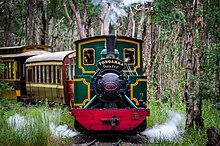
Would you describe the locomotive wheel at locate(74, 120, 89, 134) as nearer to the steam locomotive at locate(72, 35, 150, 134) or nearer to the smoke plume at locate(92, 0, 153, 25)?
the steam locomotive at locate(72, 35, 150, 134)

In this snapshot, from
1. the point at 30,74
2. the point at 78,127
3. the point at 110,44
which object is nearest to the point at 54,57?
the point at 30,74

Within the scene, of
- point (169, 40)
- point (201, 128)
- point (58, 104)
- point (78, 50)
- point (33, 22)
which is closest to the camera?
point (201, 128)

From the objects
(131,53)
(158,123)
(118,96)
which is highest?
(131,53)

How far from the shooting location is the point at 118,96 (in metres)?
11.1

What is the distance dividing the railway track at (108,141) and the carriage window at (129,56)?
208cm

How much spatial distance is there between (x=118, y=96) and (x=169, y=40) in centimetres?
941

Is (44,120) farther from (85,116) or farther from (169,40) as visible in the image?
(169,40)

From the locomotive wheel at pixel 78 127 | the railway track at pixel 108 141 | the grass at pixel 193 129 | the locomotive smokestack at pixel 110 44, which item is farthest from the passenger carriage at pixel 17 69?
the locomotive smokestack at pixel 110 44

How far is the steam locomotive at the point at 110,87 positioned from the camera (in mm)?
11047

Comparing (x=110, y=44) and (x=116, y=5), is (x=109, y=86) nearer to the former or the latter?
(x=110, y=44)

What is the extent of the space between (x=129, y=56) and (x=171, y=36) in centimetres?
924

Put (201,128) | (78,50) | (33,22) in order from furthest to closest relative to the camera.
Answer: (33,22) < (78,50) < (201,128)

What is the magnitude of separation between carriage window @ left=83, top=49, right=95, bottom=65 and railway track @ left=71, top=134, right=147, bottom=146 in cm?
207

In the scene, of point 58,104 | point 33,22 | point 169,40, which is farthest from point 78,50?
point 33,22
